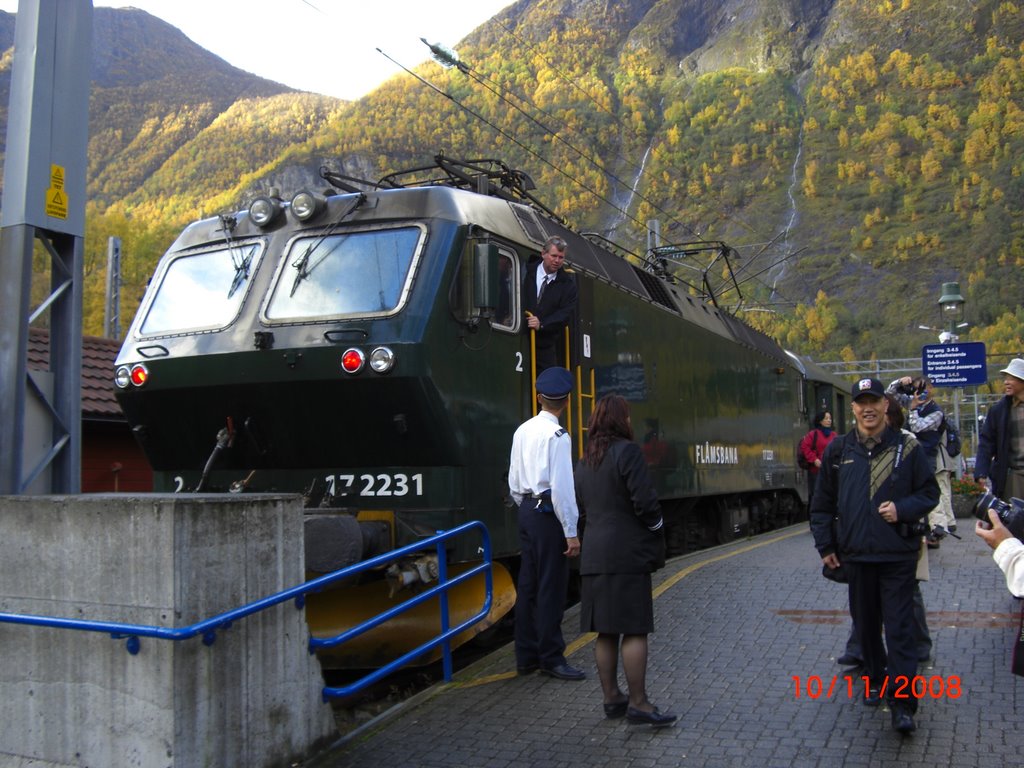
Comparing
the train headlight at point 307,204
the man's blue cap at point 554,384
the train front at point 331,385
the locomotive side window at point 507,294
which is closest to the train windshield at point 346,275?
the train front at point 331,385

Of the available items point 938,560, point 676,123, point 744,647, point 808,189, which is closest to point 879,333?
point 808,189

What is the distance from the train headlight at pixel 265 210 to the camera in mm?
7156

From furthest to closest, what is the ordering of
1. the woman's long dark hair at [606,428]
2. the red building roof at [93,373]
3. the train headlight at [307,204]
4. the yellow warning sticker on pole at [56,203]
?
the red building roof at [93,373], the train headlight at [307,204], the yellow warning sticker on pole at [56,203], the woman's long dark hair at [606,428]

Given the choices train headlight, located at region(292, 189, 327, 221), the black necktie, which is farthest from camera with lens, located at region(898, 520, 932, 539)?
train headlight, located at region(292, 189, 327, 221)

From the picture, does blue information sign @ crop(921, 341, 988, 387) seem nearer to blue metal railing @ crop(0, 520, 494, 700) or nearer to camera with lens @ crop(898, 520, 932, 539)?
blue metal railing @ crop(0, 520, 494, 700)

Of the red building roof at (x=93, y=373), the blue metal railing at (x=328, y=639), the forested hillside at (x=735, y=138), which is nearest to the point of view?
the blue metal railing at (x=328, y=639)

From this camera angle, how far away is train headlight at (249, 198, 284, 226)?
7.16 metres

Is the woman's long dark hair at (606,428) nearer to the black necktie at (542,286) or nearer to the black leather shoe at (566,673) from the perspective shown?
the black leather shoe at (566,673)

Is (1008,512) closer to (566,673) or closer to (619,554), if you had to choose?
(619,554)

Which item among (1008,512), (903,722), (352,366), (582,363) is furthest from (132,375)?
(1008,512)

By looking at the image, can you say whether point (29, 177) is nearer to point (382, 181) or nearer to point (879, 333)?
point (382, 181)

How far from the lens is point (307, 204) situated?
703 centimetres

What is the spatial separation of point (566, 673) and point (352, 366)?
2294 millimetres

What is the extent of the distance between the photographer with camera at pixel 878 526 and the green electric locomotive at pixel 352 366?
2433 mm
